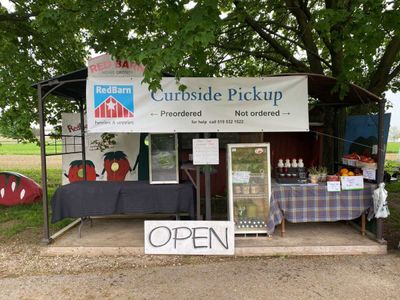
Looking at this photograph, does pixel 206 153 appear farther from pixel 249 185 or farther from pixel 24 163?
pixel 24 163

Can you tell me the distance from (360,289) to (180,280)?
2.13 meters

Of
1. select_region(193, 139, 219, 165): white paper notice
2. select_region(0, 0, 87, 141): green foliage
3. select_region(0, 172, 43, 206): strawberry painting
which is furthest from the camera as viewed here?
select_region(0, 172, 43, 206): strawberry painting

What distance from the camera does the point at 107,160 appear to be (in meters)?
7.93

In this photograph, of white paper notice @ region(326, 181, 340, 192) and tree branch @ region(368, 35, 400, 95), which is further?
tree branch @ region(368, 35, 400, 95)

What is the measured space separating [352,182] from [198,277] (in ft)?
9.48

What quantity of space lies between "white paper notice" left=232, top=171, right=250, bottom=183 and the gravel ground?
126 centimetres

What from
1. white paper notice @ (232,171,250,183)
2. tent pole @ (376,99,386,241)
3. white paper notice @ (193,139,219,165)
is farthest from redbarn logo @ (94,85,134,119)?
tent pole @ (376,99,386,241)

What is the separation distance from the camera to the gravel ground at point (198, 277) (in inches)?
158

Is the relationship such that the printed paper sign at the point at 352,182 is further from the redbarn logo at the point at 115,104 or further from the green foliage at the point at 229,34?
the redbarn logo at the point at 115,104

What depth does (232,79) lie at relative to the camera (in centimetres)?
521

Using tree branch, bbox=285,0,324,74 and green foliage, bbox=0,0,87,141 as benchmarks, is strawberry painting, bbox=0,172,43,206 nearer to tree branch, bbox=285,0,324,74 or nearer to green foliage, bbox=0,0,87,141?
green foliage, bbox=0,0,87,141

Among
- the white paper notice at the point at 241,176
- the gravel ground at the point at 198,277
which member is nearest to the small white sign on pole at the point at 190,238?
the gravel ground at the point at 198,277

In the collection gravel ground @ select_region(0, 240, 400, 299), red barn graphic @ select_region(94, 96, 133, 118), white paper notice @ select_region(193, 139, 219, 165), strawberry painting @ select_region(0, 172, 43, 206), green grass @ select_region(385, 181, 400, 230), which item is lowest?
gravel ground @ select_region(0, 240, 400, 299)

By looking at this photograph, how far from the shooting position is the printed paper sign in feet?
18.1
